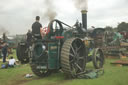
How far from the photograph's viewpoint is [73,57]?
5688 millimetres

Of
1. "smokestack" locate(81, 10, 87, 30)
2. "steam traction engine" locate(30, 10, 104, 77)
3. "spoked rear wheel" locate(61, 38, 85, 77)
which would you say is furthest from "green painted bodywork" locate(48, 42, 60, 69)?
"smokestack" locate(81, 10, 87, 30)

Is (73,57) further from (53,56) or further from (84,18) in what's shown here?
(84,18)

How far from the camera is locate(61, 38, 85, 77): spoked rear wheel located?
5211 mm

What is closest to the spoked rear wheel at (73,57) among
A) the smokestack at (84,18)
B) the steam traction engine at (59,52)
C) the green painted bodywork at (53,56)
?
the steam traction engine at (59,52)

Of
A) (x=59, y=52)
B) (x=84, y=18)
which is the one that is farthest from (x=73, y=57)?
(x=84, y=18)

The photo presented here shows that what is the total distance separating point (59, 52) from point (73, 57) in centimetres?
48

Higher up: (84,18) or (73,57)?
(84,18)

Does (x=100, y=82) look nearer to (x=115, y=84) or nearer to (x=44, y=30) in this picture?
(x=115, y=84)

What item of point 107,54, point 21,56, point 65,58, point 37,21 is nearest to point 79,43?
point 65,58

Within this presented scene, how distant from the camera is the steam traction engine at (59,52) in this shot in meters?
5.32

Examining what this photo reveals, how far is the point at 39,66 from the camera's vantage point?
5656mm

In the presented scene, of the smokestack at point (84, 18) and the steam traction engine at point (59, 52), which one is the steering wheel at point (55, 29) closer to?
the steam traction engine at point (59, 52)

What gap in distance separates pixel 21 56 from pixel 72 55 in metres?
2.09

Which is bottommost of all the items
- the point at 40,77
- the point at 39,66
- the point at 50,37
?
the point at 40,77
